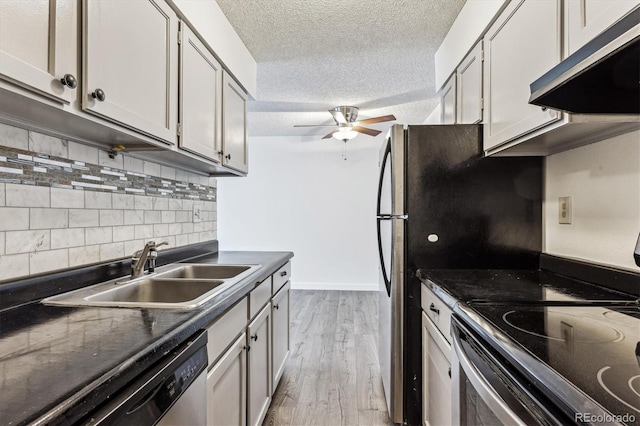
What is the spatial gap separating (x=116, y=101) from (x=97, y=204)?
0.51 metres

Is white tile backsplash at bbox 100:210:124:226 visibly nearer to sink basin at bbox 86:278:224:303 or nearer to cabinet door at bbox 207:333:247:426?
sink basin at bbox 86:278:224:303

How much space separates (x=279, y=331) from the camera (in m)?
2.14

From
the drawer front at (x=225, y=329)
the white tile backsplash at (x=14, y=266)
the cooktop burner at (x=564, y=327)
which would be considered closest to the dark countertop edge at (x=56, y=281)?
the white tile backsplash at (x=14, y=266)

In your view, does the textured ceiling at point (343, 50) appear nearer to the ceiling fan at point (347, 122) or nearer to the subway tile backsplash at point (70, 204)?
the ceiling fan at point (347, 122)

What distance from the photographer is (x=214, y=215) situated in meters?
2.62

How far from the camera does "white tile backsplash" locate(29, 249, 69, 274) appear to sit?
110 centimetres

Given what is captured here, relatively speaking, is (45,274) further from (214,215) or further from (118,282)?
(214,215)

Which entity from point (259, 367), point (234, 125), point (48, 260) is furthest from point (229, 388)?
point (234, 125)

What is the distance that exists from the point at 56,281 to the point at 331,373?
75.9 inches

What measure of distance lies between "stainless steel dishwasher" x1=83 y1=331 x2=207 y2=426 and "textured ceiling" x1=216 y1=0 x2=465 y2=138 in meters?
1.91

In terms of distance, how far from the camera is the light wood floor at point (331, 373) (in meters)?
1.98

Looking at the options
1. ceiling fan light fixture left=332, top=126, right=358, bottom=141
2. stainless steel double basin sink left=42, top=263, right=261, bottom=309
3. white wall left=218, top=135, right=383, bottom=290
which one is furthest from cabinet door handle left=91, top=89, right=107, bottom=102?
white wall left=218, top=135, right=383, bottom=290

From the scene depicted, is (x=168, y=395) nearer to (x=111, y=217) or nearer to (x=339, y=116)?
(x=111, y=217)

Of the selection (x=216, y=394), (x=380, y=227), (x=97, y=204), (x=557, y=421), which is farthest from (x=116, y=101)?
(x=380, y=227)
